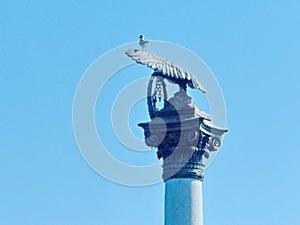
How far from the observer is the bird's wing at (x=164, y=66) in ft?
101

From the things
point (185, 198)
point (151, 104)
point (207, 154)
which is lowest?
point (185, 198)

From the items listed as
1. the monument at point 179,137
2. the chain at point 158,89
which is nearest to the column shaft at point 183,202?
the monument at point 179,137

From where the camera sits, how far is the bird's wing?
30.7m

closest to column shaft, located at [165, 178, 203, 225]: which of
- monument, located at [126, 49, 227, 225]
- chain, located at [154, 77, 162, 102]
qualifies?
monument, located at [126, 49, 227, 225]

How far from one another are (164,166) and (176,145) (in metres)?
1.02

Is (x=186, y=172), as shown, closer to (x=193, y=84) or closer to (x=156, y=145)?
(x=156, y=145)

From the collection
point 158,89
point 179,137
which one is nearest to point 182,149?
point 179,137

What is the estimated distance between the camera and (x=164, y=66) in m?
31.6

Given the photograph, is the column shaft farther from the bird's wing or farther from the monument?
the bird's wing

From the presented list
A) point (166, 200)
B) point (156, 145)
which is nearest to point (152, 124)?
point (156, 145)

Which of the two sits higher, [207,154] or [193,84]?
[193,84]

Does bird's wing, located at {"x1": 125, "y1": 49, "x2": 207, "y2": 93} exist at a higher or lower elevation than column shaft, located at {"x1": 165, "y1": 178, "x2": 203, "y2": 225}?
higher

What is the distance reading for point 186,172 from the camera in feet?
101

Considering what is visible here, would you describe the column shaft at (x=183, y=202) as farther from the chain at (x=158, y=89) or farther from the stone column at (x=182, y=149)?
the chain at (x=158, y=89)
